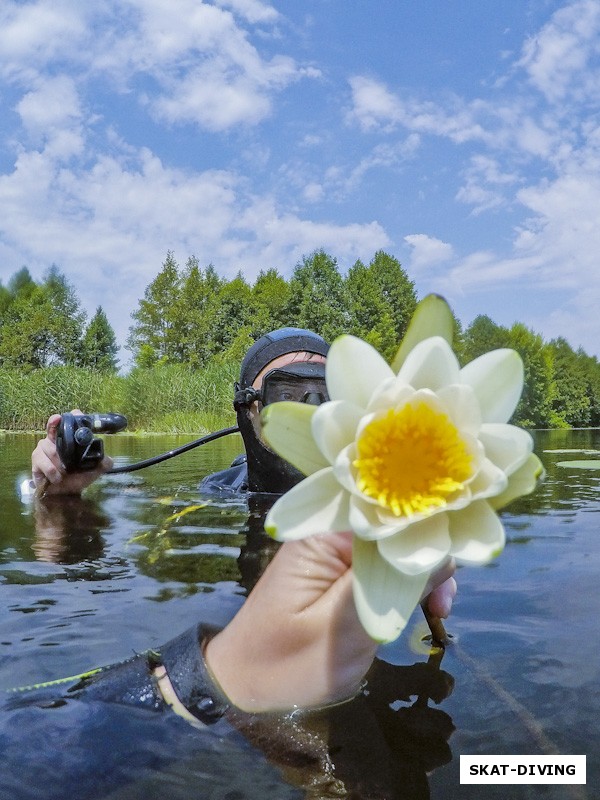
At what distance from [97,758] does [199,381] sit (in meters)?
20.2

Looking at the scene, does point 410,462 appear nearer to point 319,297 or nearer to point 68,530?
point 68,530

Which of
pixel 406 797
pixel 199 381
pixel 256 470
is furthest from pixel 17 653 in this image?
pixel 199 381

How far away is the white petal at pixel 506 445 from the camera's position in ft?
2.37

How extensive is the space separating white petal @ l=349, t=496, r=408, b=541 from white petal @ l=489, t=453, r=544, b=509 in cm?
12

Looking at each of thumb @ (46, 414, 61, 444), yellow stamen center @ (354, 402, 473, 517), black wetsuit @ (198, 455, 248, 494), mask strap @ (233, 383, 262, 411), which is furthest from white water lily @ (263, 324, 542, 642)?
black wetsuit @ (198, 455, 248, 494)

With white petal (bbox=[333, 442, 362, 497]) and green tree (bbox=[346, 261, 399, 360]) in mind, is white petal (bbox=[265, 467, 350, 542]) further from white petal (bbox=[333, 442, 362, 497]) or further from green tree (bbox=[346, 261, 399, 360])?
green tree (bbox=[346, 261, 399, 360])

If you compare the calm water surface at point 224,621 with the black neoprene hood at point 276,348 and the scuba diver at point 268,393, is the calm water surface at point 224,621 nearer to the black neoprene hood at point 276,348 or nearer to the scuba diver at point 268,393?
the scuba diver at point 268,393

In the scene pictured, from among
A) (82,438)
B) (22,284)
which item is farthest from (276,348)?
(22,284)

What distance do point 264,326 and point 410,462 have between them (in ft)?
140

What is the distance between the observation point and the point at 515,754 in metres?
1.24

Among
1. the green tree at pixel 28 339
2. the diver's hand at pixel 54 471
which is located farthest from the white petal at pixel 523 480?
the green tree at pixel 28 339

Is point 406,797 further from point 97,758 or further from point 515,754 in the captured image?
point 97,758

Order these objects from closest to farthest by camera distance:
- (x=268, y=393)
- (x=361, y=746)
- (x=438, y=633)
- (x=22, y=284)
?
1. (x=361, y=746)
2. (x=438, y=633)
3. (x=268, y=393)
4. (x=22, y=284)

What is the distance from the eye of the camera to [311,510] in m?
0.76
